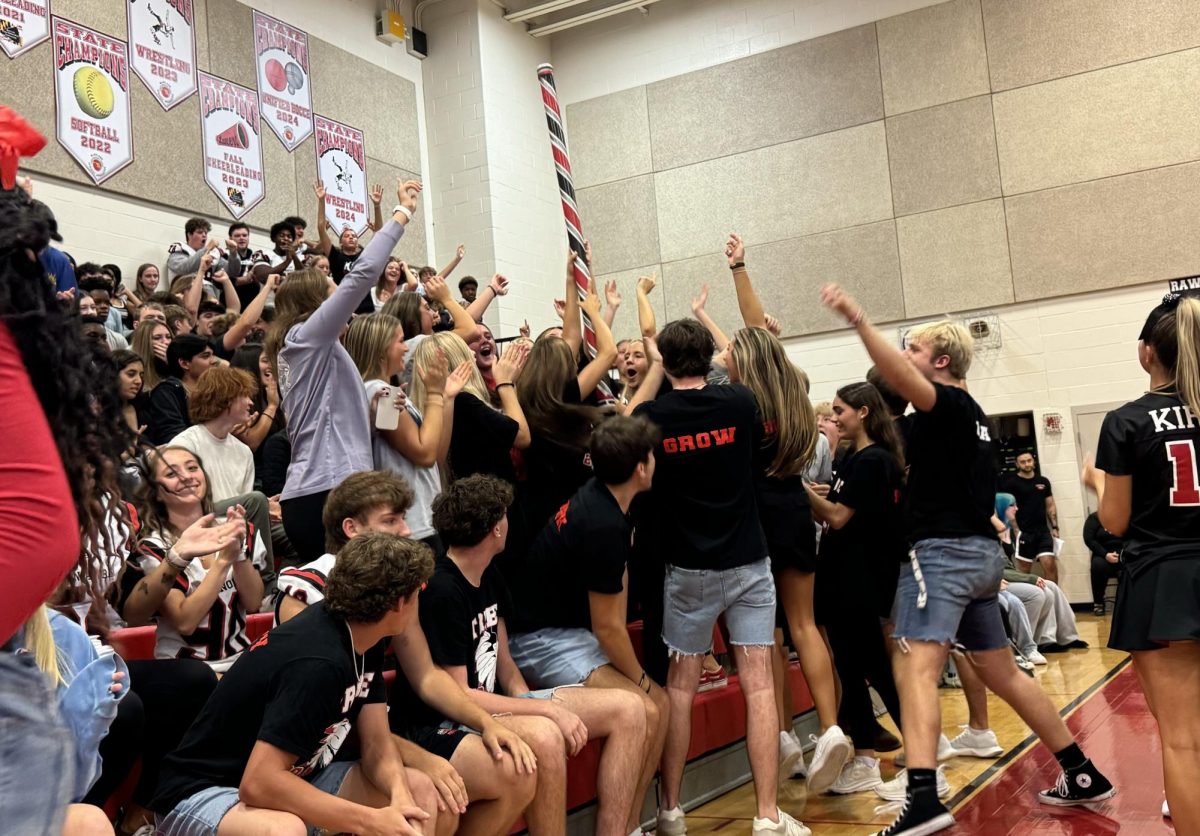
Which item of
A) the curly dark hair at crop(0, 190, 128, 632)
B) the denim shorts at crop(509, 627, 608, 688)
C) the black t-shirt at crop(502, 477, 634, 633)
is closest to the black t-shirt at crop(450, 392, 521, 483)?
the black t-shirt at crop(502, 477, 634, 633)

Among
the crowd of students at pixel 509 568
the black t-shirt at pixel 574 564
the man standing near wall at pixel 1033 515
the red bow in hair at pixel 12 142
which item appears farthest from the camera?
the man standing near wall at pixel 1033 515

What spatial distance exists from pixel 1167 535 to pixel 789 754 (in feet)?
6.49

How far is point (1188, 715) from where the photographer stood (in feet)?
9.48

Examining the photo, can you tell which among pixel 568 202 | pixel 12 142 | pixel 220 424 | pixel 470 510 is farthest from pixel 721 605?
pixel 12 142

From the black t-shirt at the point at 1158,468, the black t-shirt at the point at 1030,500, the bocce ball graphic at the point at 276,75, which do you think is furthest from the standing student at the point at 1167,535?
the bocce ball graphic at the point at 276,75

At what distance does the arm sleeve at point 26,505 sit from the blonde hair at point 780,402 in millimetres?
3400

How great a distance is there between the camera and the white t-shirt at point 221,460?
4305mm

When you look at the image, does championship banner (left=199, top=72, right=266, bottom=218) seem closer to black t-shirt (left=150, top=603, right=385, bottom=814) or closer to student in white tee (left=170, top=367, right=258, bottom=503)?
student in white tee (left=170, top=367, right=258, bottom=503)

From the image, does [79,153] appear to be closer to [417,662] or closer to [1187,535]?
[417,662]

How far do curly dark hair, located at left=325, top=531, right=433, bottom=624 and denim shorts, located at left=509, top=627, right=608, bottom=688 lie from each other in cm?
116

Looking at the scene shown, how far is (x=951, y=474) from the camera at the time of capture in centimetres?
376

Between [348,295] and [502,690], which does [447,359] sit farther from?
[502,690]

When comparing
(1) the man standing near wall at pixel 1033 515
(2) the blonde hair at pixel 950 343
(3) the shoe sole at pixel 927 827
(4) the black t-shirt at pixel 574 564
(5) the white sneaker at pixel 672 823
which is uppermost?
(2) the blonde hair at pixel 950 343

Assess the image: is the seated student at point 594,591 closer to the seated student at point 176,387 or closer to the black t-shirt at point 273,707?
the black t-shirt at point 273,707
